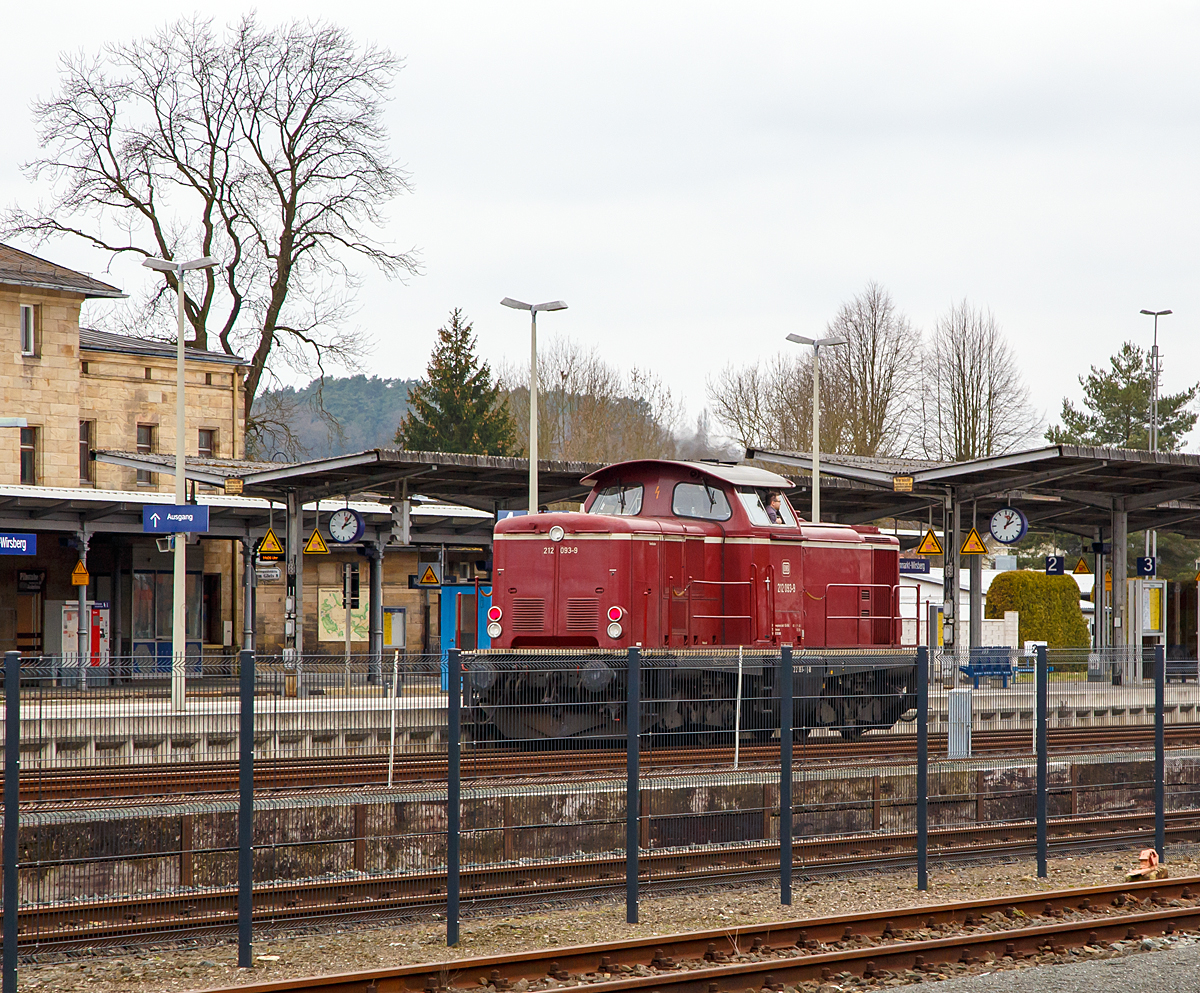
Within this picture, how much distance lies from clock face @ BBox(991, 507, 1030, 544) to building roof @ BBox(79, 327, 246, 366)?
26.8 m

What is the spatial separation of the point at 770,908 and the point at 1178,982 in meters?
3.06

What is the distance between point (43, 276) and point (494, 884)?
34.8 m

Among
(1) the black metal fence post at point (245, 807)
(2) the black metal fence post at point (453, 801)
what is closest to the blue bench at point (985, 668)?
(2) the black metal fence post at point (453, 801)

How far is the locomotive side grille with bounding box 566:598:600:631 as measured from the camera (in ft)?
55.2

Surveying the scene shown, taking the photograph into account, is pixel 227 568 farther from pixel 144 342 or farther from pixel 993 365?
pixel 993 365

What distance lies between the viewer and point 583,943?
922 centimetres

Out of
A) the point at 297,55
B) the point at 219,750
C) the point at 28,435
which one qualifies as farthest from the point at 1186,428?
the point at 219,750

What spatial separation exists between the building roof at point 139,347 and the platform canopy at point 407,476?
55.0 ft

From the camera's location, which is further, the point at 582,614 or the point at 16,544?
the point at 16,544

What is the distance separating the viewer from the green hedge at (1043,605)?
39.8 metres

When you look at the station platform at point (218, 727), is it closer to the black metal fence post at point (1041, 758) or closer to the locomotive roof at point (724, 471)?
the black metal fence post at point (1041, 758)

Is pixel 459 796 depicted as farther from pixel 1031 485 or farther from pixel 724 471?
pixel 1031 485

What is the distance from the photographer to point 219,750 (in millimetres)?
11961

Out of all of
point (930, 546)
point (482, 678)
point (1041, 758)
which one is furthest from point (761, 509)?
point (930, 546)
